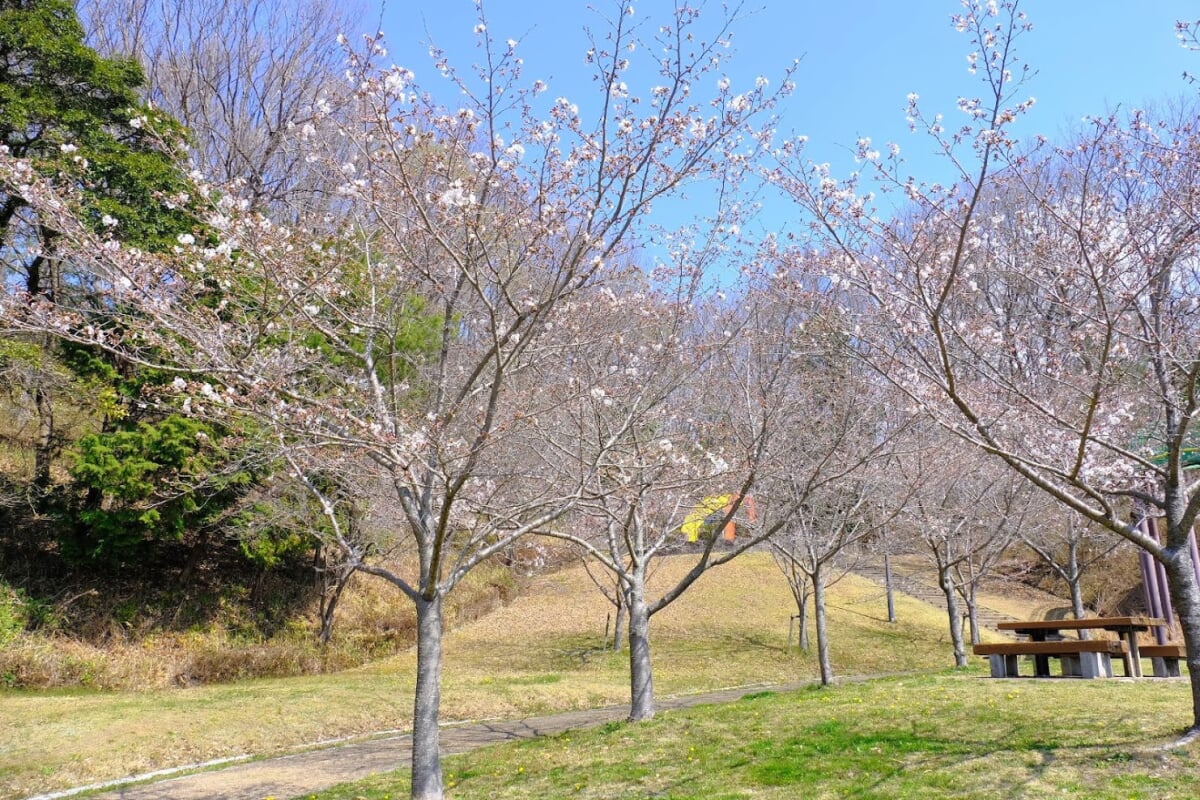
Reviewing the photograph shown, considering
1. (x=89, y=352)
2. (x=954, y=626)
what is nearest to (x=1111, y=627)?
(x=954, y=626)

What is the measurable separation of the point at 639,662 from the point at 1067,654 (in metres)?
5.43

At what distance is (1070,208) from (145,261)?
261 inches

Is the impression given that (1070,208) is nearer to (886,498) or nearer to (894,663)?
(886,498)

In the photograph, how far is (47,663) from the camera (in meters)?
12.3

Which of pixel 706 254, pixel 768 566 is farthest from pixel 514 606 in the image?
pixel 706 254

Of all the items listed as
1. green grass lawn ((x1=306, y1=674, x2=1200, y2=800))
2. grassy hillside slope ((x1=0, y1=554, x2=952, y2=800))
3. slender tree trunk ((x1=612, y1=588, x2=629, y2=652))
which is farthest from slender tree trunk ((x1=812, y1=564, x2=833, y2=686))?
slender tree trunk ((x1=612, y1=588, x2=629, y2=652))

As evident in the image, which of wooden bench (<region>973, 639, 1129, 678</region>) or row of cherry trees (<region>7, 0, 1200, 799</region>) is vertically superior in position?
row of cherry trees (<region>7, 0, 1200, 799</region>)

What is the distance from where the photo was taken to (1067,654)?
991 cm

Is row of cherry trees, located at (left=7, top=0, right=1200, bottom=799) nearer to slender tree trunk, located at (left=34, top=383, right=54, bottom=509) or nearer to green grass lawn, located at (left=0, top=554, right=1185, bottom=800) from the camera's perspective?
green grass lawn, located at (left=0, top=554, right=1185, bottom=800)

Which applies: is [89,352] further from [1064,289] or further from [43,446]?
[1064,289]

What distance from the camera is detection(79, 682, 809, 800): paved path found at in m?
6.99

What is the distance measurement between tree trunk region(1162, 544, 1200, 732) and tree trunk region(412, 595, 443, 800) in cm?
525

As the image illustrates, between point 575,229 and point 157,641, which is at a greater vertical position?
point 575,229

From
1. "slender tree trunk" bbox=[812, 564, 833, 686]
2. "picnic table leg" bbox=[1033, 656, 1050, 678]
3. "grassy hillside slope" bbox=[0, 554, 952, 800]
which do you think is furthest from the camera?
"slender tree trunk" bbox=[812, 564, 833, 686]
